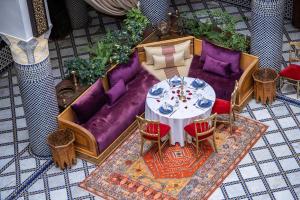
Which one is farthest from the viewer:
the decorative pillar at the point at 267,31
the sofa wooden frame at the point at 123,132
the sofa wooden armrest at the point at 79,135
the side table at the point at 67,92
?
the side table at the point at 67,92

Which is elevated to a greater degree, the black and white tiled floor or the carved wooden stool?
the carved wooden stool

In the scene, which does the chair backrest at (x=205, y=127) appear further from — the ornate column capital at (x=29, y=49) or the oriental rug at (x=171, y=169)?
the ornate column capital at (x=29, y=49)

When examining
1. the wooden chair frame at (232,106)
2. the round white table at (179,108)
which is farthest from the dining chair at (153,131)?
the wooden chair frame at (232,106)

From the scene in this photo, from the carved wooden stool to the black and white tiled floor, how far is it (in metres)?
0.14

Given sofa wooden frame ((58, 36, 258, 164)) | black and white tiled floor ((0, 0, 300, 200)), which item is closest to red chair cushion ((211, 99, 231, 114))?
sofa wooden frame ((58, 36, 258, 164))

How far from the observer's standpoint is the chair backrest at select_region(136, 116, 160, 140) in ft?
34.0

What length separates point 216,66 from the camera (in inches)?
459

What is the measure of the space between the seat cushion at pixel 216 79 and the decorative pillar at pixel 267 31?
52 centimetres

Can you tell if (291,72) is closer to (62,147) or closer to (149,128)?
(149,128)

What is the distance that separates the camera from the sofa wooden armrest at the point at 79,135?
10545 millimetres

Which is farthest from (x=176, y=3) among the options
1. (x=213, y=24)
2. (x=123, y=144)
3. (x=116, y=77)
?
(x=123, y=144)

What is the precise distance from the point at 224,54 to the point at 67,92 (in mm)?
2603

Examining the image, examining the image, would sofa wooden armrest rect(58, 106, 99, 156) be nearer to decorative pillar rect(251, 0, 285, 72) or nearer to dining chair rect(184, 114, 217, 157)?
dining chair rect(184, 114, 217, 157)

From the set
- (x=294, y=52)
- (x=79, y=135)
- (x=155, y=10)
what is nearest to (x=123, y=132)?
(x=79, y=135)
